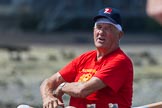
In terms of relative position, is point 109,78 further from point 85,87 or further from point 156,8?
point 156,8

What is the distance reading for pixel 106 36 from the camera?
6434mm

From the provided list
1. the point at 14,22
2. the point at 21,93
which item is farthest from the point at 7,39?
the point at 21,93

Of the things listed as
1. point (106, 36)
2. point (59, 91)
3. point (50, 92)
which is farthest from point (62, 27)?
point (106, 36)

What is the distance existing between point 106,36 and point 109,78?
362 millimetres

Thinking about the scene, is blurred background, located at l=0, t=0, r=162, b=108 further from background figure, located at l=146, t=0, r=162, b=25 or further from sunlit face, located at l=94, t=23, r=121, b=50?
background figure, located at l=146, t=0, r=162, b=25

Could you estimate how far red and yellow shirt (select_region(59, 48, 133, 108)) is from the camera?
250 inches

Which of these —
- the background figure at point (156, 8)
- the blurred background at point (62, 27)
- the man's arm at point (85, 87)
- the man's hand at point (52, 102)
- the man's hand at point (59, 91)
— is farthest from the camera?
the blurred background at point (62, 27)

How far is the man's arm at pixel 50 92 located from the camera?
643cm

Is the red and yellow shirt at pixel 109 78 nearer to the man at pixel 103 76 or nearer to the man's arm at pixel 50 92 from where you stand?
the man at pixel 103 76

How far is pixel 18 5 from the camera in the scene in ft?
180

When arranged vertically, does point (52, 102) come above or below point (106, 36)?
below

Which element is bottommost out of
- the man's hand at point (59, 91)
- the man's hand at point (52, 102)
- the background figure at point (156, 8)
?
the man's hand at point (52, 102)

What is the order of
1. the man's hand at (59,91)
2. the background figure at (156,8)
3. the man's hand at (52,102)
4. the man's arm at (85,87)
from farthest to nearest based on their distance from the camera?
the man's hand at (59,91)
the man's hand at (52,102)
the man's arm at (85,87)
the background figure at (156,8)

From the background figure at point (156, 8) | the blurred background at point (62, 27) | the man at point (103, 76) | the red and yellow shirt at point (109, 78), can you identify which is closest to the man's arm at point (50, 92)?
the man at point (103, 76)
